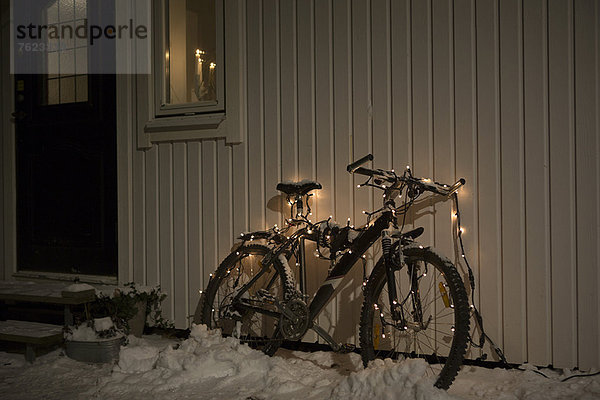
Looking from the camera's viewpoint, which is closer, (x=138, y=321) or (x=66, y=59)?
(x=138, y=321)

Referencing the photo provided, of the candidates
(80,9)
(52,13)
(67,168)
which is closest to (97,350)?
(67,168)

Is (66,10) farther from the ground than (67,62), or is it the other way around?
(66,10)

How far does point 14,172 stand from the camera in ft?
16.4

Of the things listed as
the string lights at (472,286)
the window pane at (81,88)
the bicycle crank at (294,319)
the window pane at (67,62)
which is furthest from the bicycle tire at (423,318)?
the window pane at (67,62)

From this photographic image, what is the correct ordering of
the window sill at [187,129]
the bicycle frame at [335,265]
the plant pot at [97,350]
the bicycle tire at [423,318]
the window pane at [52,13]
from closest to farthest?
the bicycle tire at [423,318]
the bicycle frame at [335,265]
the plant pot at [97,350]
the window sill at [187,129]
the window pane at [52,13]

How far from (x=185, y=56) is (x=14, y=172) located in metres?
1.93

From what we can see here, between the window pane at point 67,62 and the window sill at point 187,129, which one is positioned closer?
the window sill at point 187,129

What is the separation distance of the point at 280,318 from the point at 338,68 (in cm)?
157

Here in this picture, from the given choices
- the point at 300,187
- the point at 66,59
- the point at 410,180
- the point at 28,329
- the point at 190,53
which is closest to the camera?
the point at 410,180

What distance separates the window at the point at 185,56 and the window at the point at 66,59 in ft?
2.67

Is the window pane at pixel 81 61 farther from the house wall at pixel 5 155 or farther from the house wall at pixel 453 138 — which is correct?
the house wall at pixel 453 138

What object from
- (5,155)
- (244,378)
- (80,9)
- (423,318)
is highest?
(80,9)

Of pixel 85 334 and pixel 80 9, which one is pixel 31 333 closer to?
pixel 85 334

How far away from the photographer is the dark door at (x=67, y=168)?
4.57 m
